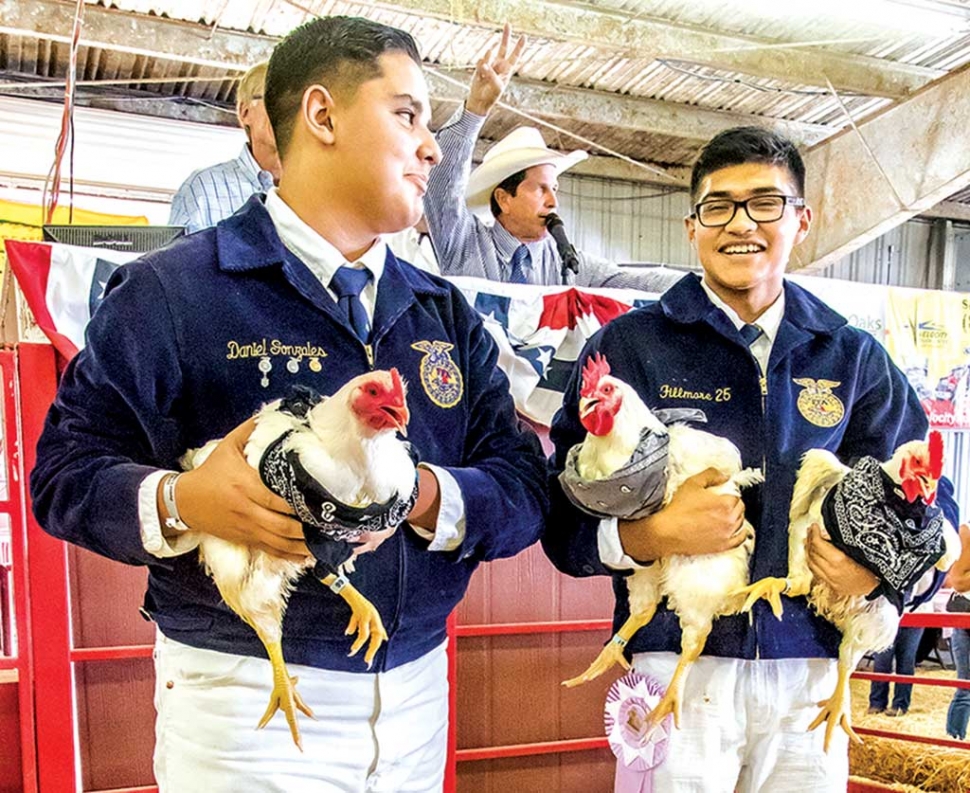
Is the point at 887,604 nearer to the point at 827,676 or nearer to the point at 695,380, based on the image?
the point at 827,676

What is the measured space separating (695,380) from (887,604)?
508 millimetres

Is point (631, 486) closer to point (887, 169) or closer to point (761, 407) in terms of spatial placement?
point (761, 407)

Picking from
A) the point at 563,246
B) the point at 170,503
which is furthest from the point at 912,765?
the point at 170,503

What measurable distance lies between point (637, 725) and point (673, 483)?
19.0 inches

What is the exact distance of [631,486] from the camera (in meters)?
1.35

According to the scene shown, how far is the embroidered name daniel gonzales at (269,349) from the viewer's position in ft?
3.89

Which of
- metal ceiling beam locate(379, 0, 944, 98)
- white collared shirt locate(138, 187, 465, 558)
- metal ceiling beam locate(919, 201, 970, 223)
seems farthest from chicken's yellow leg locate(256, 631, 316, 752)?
metal ceiling beam locate(919, 201, 970, 223)

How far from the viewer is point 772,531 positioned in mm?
1548

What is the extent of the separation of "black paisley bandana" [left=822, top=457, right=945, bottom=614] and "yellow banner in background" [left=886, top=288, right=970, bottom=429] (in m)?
3.39

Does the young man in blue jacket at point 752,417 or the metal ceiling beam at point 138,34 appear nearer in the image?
the young man in blue jacket at point 752,417

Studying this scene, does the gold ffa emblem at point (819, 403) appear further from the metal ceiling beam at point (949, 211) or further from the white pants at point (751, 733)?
the metal ceiling beam at point (949, 211)

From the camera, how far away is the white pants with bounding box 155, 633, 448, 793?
118 centimetres

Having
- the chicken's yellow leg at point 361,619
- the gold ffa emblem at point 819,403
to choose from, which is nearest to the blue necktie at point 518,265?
the gold ffa emblem at point 819,403

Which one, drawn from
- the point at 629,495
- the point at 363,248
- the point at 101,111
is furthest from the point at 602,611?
the point at 101,111
